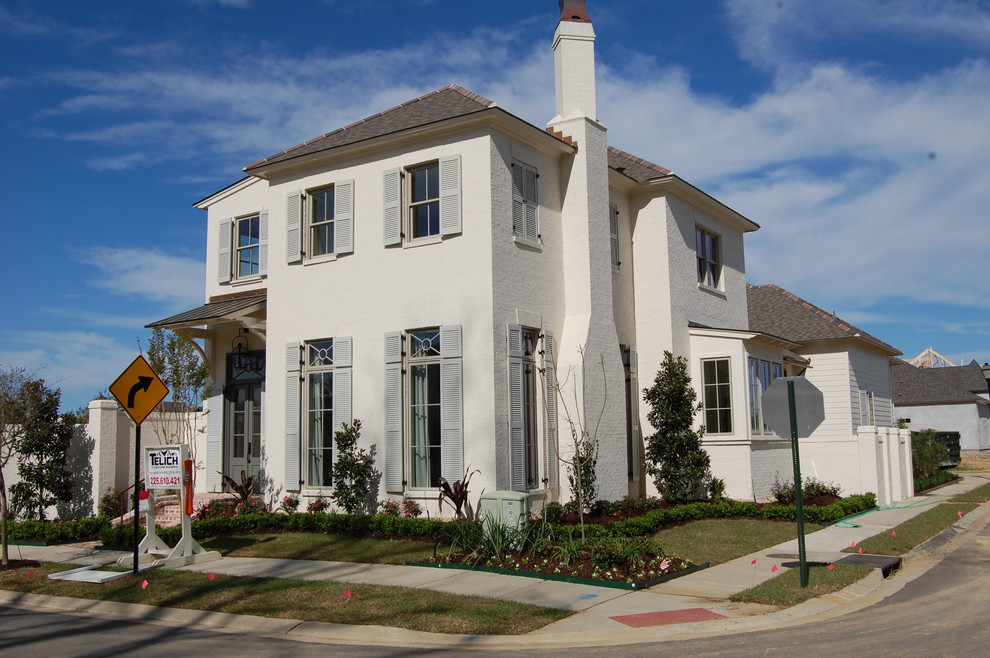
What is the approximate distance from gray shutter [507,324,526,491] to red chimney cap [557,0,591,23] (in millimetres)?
7239

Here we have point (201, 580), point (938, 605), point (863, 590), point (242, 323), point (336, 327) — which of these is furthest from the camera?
point (242, 323)

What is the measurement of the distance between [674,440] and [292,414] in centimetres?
797

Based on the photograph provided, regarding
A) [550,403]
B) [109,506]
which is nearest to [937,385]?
[550,403]

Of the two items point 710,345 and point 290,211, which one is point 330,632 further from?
point 710,345

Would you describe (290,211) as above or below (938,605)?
above

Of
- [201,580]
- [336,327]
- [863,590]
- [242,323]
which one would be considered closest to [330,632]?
[201,580]

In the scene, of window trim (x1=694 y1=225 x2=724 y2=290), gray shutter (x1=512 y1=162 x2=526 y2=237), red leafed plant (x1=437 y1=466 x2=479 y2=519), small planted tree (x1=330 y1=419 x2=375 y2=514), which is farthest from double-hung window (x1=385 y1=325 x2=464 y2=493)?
window trim (x1=694 y1=225 x2=724 y2=290)

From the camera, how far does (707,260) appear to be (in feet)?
72.0

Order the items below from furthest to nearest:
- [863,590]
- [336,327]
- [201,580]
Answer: [336,327], [201,580], [863,590]

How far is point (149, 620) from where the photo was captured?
9.83 meters

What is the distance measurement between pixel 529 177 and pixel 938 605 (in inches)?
392

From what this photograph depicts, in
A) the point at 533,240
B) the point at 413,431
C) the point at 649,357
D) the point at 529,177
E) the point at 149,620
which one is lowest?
the point at 149,620

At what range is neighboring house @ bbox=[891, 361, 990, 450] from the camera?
53406 millimetres

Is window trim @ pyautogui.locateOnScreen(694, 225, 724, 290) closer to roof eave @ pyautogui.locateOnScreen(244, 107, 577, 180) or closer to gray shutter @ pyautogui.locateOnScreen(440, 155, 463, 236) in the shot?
roof eave @ pyautogui.locateOnScreen(244, 107, 577, 180)
